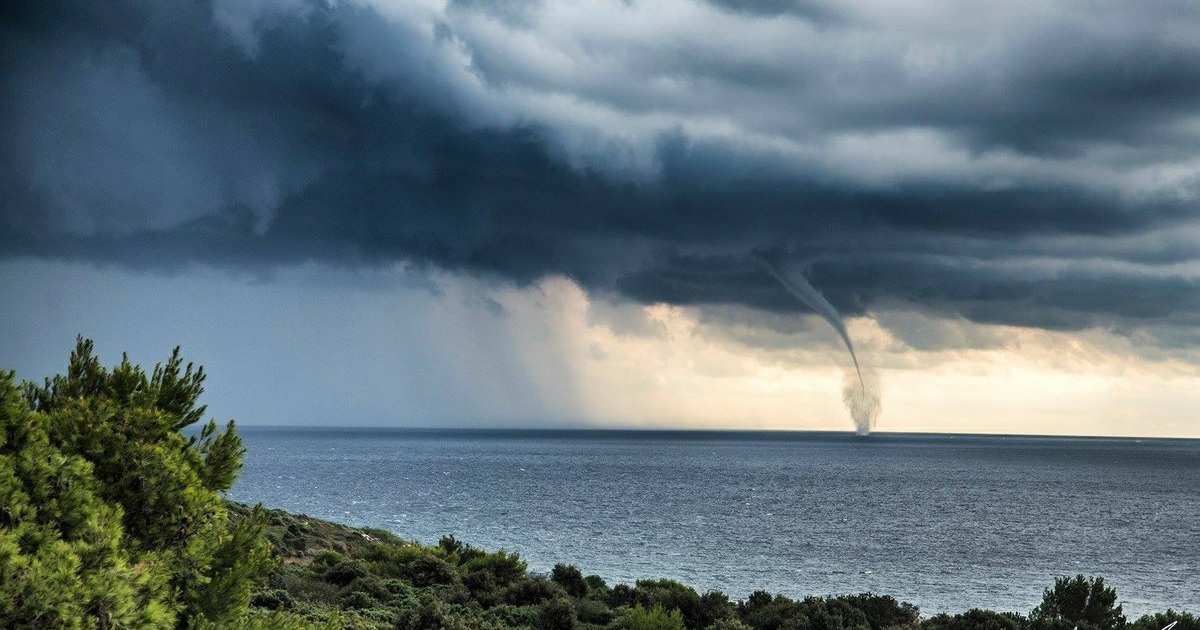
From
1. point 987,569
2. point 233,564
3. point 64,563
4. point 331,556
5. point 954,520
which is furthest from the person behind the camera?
point 954,520

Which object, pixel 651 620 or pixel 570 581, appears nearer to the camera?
pixel 651 620

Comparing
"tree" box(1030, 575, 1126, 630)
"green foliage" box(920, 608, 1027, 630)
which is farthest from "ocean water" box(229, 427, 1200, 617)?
"green foliage" box(920, 608, 1027, 630)

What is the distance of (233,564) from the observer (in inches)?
469

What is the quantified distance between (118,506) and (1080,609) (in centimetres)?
2828

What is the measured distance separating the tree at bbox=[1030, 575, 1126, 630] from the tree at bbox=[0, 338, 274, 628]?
968 inches

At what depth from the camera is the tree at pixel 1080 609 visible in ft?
93.2

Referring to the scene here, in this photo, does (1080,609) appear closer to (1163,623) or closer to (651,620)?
(1163,623)

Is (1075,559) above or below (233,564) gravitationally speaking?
below

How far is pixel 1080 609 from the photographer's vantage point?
96.2 feet

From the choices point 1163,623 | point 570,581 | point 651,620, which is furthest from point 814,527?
point 651,620

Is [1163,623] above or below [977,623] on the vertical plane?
above

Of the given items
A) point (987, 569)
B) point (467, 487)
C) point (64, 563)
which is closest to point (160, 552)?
point (64, 563)

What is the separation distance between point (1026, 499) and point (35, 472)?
486 feet

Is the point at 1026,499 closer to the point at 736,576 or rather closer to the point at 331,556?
the point at 736,576
